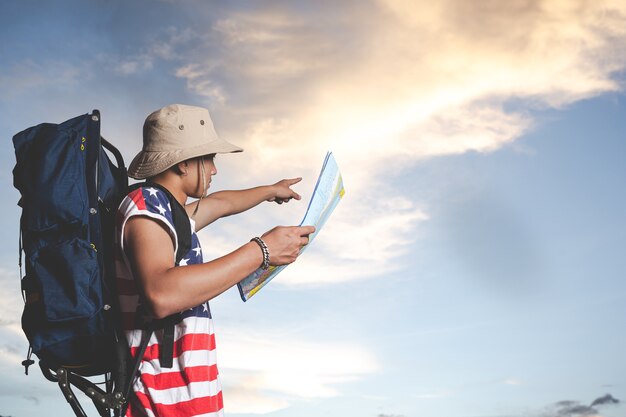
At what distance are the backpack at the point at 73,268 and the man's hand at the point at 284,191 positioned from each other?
5.62ft

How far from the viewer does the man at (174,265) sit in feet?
10.6

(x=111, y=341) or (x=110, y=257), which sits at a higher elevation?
(x=110, y=257)

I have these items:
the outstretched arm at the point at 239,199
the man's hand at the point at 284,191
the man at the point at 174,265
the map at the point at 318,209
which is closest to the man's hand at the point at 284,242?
the man at the point at 174,265

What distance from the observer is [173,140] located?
148 inches

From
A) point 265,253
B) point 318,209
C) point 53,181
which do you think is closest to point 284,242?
point 265,253

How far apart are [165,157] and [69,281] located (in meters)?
0.81

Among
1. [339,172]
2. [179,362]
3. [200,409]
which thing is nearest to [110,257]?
A: [179,362]

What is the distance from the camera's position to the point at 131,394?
3500 millimetres

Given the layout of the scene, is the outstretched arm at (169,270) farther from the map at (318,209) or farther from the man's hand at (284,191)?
the man's hand at (284,191)

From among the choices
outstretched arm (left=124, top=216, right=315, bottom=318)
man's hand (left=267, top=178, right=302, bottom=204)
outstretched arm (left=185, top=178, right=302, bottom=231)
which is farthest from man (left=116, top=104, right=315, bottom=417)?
man's hand (left=267, top=178, right=302, bottom=204)

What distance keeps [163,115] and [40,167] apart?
738 mm

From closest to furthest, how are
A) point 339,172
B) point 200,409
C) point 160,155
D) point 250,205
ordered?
point 200,409, point 160,155, point 339,172, point 250,205

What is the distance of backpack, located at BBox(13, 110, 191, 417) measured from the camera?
3.38 m

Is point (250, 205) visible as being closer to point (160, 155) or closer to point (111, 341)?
point (160, 155)
